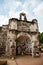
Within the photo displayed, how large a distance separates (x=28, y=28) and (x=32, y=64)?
5.48m

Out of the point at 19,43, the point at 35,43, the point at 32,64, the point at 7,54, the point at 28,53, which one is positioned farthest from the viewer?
the point at 19,43

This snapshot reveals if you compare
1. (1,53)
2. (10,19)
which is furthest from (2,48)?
(10,19)

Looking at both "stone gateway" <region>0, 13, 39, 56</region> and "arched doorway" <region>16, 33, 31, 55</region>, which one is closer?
"stone gateway" <region>0, 13, 39, 56</region>

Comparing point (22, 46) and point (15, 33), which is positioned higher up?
point (15, 33)

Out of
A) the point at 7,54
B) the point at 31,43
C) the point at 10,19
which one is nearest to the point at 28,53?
the point at 31,43

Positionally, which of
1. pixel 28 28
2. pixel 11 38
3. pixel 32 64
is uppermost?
pixel 28 28

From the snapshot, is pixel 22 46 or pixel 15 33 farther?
pixel 22 46

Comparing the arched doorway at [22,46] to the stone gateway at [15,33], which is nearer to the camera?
the stone gateway at [15,33]

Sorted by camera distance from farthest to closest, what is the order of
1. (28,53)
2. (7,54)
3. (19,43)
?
(19,43) → (28,53) → (7,54)

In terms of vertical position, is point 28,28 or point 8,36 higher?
point 28,28

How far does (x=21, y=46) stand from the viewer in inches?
671

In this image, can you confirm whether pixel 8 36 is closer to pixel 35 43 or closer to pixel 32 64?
pixel 35 43

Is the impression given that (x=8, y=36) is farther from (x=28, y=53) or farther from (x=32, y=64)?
(x=32, y=64)

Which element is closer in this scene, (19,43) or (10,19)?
(10,19)
